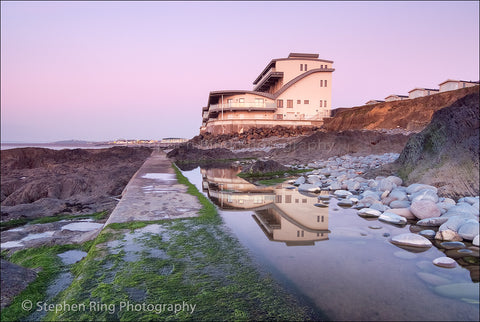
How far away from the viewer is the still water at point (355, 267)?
2.17 metres

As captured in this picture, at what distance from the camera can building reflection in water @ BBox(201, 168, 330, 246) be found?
13.6 feet

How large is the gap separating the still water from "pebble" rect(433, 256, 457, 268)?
2.5 inches

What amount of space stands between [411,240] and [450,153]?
154 inches

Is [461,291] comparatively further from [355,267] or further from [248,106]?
[248,106]

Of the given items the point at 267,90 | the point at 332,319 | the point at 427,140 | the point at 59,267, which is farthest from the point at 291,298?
the point at 267,90

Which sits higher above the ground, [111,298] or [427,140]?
[427,140]

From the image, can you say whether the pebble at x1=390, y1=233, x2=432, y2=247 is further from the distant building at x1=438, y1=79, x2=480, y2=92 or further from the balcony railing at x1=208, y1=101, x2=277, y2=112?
the distant building at x1=438, y1=79, x2=480, y2=92

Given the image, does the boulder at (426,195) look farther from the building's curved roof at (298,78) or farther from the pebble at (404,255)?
the building's curved roof at (298,78)

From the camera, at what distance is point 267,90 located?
60156 millimetres

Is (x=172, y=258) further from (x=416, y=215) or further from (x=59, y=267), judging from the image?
(x=416, y=215)

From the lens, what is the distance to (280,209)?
5.73 m

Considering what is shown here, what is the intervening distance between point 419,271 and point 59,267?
162 inches

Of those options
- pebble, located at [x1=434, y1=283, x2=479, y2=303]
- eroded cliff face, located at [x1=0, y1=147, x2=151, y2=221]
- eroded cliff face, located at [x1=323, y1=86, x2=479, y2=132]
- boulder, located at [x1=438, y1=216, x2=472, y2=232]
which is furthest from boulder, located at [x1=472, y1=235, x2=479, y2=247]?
eroded cliff face, located at [x1=323, y1=86, x2=479, y2=132]

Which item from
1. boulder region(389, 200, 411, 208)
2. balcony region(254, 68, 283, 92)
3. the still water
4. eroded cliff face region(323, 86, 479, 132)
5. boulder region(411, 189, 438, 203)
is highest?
balcony region(254, 68, 283, 92)
